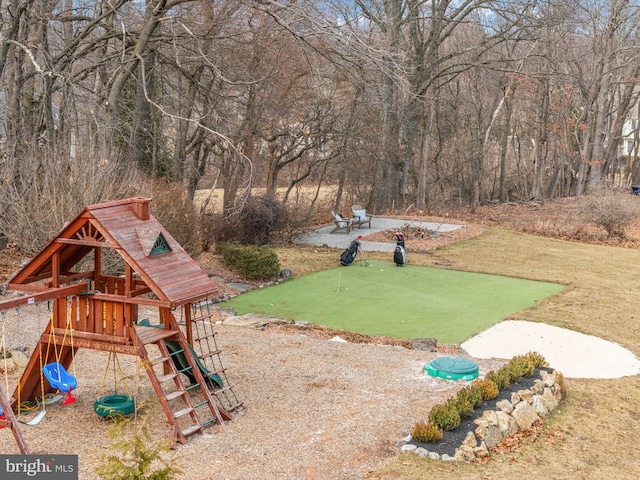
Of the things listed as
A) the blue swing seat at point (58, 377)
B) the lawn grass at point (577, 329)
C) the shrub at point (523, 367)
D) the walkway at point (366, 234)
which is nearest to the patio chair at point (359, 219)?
the walkway at point (366, 234)

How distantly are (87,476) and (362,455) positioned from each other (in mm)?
2427

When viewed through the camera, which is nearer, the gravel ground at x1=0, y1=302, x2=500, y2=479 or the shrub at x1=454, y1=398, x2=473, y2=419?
the gravel ground at x1=0, y1=302, x2=500, y2=479

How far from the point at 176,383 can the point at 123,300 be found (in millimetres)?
962

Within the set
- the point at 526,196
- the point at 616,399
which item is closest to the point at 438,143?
the point at 526,196

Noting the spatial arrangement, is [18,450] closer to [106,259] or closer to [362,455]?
[362,455]

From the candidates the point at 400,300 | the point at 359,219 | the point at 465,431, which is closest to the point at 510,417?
the point at 465,431

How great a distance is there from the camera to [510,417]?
24.5 feet

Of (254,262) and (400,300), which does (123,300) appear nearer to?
(400,300)

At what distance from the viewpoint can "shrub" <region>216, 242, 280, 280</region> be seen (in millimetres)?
15906

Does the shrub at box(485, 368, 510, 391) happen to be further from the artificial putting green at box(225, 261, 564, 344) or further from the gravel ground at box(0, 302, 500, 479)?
the artificial putting green at box(225, 261, 564, 344)

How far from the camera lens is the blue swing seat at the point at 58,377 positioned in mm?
6836

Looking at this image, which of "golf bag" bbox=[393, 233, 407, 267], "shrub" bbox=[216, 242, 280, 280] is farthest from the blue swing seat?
"golf bag" bbox=[393, 233, 407, 267]

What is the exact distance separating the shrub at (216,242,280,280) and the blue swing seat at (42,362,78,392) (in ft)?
29.2

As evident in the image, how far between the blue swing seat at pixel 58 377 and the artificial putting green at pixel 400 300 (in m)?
6.11
